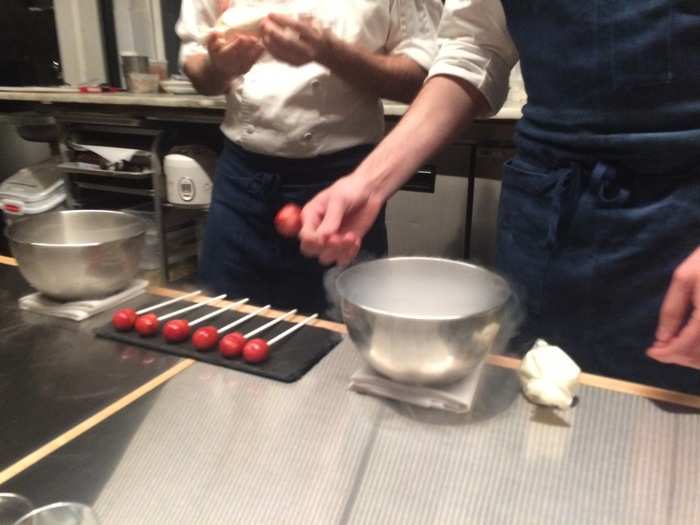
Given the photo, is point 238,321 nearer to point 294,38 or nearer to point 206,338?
point 206,338

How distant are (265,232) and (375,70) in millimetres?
367

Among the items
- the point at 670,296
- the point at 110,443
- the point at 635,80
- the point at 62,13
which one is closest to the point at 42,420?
the point at 110,443

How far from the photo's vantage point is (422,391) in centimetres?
59

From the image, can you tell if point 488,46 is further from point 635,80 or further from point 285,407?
point 285,407

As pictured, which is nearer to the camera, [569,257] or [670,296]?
[670,296]

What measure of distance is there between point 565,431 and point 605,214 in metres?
0.30

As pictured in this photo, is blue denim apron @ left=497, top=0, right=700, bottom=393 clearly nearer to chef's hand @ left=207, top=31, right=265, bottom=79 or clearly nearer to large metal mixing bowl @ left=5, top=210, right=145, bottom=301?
chef's hand @ left=207, top=31, right=265, bottom=79

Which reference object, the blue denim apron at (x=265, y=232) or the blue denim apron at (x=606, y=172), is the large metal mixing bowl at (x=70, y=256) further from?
the blue denim apron at (x=606, y=172)

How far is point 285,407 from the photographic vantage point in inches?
23.4

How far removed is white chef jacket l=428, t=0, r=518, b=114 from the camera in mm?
849

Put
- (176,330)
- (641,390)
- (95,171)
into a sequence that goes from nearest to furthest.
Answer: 1. (641,390)
2. (176,330)
3. (95,171)

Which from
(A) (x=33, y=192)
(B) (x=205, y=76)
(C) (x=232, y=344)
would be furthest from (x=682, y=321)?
(A) (x=33, y=192)

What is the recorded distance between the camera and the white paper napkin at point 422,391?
57 cm

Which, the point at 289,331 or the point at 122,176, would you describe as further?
the point at 122,176
